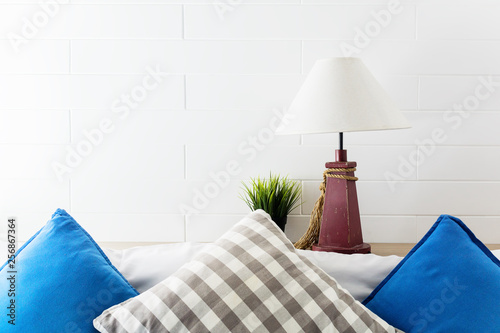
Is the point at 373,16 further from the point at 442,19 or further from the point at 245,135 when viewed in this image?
the point at 245,135

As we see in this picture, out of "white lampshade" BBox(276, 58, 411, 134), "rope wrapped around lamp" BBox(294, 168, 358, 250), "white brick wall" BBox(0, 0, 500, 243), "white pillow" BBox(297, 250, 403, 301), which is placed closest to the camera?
"white pillow" BBox(297, 250, 403, 301)

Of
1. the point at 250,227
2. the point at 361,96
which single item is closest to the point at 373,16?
the point at 361,96

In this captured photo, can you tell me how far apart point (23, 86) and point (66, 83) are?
0.15m

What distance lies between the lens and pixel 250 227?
118 centimetres

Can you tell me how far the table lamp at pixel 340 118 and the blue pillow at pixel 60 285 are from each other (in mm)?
607

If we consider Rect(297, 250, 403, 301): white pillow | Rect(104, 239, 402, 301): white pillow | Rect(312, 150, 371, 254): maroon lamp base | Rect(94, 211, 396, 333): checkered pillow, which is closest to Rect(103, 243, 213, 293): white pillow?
Rect(104, 239, 402, 301): white pillow

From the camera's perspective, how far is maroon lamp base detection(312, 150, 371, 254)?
1479 millimetres

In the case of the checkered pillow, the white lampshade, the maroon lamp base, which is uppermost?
the white lampshade

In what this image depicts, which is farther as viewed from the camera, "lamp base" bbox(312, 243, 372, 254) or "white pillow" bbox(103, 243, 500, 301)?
"lamp base" bbox(312, 243, 372, 254)

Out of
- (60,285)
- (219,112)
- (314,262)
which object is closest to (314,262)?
(314,262)

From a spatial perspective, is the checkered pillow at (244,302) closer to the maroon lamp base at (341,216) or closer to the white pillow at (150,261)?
the white pillow at (150,261)

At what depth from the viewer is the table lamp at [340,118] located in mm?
1396

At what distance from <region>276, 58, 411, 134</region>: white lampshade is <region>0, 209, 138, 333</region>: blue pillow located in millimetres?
620

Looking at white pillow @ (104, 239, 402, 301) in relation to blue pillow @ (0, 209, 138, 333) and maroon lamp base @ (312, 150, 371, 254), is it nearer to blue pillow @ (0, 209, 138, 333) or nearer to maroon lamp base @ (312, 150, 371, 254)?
blue pillow @ (0, 209, 138, 333)
